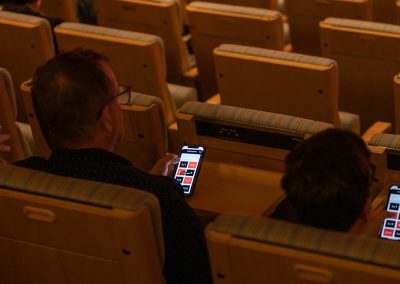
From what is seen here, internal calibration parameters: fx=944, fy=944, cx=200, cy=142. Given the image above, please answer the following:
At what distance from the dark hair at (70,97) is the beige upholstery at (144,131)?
0.51 metres

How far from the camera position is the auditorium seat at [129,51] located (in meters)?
3.67

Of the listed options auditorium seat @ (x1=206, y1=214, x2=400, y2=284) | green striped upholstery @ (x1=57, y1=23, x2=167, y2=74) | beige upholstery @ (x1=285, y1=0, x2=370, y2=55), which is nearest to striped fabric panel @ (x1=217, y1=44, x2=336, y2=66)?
green striped upholstery @ (x1=57, y1=23, x2=167, y2=74)

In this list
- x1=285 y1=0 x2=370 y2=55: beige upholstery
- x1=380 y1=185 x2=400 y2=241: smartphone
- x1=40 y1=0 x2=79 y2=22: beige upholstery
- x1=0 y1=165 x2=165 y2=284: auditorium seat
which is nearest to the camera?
x1=0 y1=165 x2=165 y2=284: auditorium seat

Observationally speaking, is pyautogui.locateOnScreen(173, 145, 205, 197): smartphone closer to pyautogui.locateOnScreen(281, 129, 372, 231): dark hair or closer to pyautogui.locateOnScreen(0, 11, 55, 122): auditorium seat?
pyautogui.locateOnScreen(281, 129, 372, 231): dark hair

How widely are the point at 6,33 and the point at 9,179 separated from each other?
176cm

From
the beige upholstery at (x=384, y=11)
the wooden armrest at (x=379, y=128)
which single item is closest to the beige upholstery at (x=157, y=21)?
the beige upholstery at (x=384, y=11)

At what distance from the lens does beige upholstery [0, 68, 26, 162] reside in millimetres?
3233

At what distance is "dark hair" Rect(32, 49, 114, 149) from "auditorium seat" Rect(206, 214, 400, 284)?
51 centimetres

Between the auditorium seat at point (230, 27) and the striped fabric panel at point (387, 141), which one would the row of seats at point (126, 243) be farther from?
the auditorium seat at point (230, 27)

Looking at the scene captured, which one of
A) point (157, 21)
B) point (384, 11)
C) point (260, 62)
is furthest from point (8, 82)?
point (384, 11)

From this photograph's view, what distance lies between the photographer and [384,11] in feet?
15.6

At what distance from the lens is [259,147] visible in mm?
2830

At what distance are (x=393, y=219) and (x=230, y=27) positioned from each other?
1752mm

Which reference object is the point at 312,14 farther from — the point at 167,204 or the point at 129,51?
the point at 167,204
